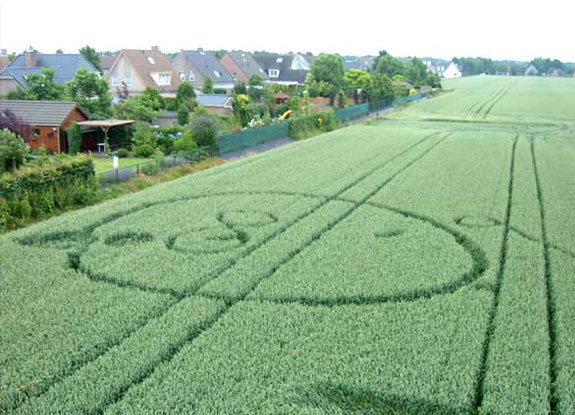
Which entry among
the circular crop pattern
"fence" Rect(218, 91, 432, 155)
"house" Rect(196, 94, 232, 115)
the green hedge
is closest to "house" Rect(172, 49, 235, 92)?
"house" Rect(196, 94, 232, 115)

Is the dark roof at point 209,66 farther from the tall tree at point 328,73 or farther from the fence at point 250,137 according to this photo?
the fence at point 250,137

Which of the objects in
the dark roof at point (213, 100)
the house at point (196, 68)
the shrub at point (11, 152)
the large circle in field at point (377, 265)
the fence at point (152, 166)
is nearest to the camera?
the large circle in field at point (377, 265)

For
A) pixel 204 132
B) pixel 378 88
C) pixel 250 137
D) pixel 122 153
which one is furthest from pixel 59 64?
pixel 204 132

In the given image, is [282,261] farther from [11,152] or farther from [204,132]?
[204,132]

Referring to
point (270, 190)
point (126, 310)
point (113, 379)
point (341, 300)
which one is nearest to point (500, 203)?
point (270, 190)

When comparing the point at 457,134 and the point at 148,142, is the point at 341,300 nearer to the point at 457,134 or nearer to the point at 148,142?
the point at 148,142

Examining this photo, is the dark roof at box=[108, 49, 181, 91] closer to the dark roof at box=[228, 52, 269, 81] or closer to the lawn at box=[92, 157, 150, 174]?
the dark roof at box=[228, 52, 269, 81]

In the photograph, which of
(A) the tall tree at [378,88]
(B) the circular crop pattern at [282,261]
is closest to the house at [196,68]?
(A) the tall tree at [378,88]
